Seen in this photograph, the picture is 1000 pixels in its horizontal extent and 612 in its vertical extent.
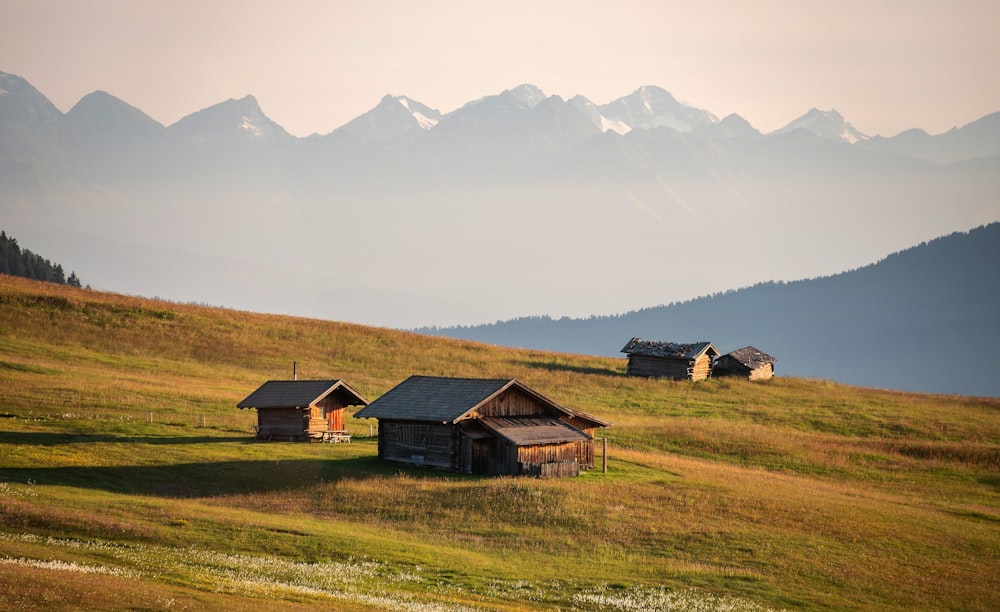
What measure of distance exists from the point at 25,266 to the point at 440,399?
150 metres

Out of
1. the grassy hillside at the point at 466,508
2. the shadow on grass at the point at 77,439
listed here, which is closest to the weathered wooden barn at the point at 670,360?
the grassy hillside at the point at 466,508

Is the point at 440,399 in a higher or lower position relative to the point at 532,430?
higher

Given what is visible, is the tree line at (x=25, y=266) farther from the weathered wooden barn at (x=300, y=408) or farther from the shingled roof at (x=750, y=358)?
the weathered wooden barn at (x=300, y=408)

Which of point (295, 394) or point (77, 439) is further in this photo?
point (295, 394)

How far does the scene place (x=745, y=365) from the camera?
10812 cm

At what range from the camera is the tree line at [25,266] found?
598 feet

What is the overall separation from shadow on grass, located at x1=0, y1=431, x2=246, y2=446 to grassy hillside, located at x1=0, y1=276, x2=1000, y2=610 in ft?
0.85

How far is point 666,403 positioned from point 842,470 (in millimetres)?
25147

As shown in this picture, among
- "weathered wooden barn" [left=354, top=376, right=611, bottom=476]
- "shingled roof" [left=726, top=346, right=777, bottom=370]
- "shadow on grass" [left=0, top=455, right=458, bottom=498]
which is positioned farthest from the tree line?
"shadow on grass" [left=0, top=455, right=458, bottom=498]

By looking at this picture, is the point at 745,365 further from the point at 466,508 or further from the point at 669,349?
the point at 466,508

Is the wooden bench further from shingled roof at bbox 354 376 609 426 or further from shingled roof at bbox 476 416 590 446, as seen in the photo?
shingled roof at bbox 476 416 590 446

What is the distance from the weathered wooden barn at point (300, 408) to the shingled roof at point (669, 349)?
1599 inches

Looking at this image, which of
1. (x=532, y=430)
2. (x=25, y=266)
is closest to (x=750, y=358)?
(x=532, y=430)

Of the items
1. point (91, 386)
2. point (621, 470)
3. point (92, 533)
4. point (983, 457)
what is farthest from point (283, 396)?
point (983, 457)
